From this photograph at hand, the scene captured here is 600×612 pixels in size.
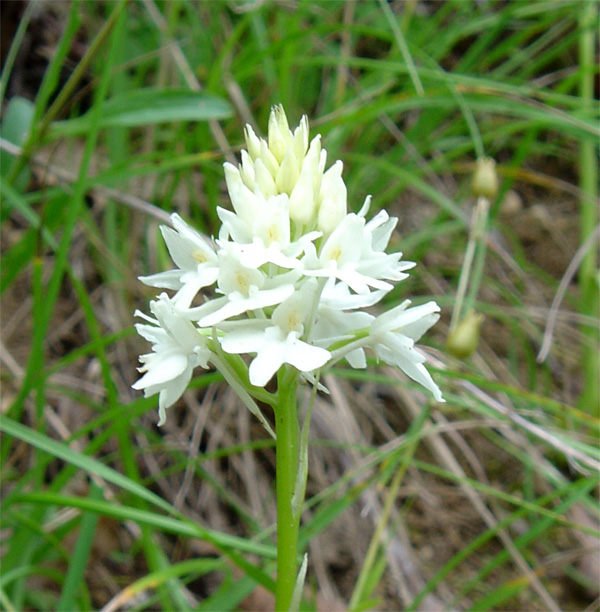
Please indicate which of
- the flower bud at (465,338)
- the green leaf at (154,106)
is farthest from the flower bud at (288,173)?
the green leaf at (154,106)

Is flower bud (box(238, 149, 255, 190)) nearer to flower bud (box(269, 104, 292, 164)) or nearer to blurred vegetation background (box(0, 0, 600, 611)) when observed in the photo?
flower bud (box(269, 104, 292, 164))

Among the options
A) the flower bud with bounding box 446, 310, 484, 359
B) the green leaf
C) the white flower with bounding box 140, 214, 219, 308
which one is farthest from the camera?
the green leaf

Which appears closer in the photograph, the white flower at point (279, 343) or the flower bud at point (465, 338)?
the white flower at point (279, 343)

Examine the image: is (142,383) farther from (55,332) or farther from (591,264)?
(591,264)

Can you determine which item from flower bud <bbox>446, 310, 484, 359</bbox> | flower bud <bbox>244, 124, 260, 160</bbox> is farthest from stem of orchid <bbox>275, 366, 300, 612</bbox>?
flower bud <bbox>446, 310, 484, 359</bbox>

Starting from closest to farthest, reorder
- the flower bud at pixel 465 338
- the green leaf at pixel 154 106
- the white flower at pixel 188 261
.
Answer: the white flower at pixel 188 261
the flower bud at pixel 465 338
the green leaf at pixel 154 106

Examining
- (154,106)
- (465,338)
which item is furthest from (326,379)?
(154,106)

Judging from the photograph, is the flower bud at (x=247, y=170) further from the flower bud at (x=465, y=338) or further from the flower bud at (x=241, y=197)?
the flower bud at (x=465, y=338)
